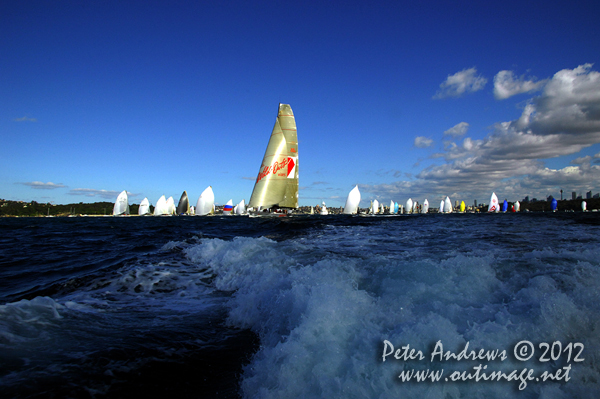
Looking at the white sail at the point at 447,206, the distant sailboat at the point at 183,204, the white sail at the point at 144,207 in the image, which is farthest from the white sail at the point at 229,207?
the white sail at the point at 447,206

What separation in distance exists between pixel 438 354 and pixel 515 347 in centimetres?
66

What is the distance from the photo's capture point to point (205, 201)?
81438mm

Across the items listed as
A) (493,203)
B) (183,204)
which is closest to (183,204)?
(183,204)

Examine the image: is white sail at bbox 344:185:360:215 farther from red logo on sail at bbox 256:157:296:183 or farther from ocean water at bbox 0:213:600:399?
ocean water at bbox 0:213:600:399

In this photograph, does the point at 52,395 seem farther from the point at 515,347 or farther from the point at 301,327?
the point at 515,347

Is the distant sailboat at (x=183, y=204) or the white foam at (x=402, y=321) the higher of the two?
the distant sailboat at (x=183, y=204)

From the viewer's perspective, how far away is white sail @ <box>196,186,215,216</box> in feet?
266

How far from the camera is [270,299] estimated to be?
4.04 m

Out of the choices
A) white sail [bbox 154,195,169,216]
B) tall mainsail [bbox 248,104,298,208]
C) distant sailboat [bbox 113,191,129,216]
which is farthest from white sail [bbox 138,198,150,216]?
tall mainsail [bbox 248,104,298,208]

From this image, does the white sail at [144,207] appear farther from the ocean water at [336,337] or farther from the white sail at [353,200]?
the ocean water at [336,337]

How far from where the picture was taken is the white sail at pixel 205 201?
81000mm

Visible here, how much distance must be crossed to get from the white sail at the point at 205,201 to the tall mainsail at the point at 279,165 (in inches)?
1981

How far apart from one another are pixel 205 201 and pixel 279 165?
5386cm

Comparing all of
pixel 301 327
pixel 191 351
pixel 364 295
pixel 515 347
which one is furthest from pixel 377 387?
pixel 191 351
